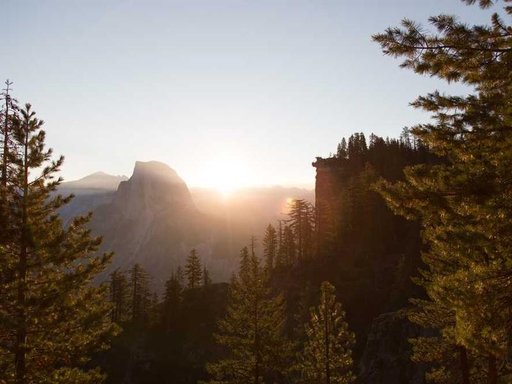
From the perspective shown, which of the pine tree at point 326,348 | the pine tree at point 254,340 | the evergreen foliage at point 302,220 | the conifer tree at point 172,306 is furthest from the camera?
the evergreen foliage at point 302,220

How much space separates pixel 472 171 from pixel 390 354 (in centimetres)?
3057

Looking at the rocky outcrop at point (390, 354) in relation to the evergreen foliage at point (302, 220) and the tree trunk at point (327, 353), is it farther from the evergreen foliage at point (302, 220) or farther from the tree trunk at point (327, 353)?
the evergreen foliage at point (302, 220)

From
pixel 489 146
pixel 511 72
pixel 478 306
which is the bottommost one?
pixel 478 306

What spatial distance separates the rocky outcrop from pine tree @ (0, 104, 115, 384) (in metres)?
24.6

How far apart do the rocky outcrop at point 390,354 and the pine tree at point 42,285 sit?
80.6ft

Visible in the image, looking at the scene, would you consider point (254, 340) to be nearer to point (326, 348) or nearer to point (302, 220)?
point (326, 348)

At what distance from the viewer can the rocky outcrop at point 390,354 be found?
33.8 meters

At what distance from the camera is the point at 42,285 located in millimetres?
15219

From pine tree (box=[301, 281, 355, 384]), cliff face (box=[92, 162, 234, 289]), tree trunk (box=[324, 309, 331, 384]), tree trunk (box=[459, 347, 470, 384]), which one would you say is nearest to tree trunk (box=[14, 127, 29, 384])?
tree trunk (box=[459, 347, 470, 384])

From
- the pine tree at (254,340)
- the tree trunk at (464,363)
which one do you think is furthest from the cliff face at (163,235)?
the tree trunk at (464,363)

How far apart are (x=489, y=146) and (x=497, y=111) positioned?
848 millimetres

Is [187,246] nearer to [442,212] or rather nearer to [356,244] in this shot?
[356,244]

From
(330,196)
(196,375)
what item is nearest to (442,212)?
(196,375)

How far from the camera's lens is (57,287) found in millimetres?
15109
